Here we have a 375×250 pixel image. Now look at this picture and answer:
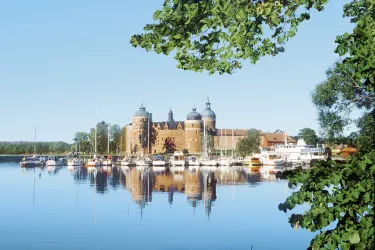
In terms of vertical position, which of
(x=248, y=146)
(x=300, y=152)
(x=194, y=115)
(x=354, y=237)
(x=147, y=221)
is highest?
(x=194, y=115)

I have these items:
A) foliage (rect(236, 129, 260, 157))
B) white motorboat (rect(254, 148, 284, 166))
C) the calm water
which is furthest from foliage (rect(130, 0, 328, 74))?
foliage (rect(236, 129, 260, 157))

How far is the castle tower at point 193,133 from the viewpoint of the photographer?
19362 cm

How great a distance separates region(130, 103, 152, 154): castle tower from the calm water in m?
132

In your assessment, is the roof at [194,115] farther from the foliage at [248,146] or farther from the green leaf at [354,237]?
the green leaf at [354,237]

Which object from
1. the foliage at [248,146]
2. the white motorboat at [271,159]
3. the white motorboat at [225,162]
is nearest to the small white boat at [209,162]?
the white motorboat at [225,162]

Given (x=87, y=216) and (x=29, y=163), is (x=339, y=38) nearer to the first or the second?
(x=87, y=216)

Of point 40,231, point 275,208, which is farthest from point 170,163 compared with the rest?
point 40,231

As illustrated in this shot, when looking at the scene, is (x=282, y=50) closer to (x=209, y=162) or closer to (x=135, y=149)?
(x=209, y=162)

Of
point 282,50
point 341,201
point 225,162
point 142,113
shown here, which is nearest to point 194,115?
point 142,113

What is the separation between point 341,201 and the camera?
7.14 meters

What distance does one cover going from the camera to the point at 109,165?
409 feet

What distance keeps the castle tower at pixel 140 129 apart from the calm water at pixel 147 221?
132049mm

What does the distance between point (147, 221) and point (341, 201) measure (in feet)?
86.4

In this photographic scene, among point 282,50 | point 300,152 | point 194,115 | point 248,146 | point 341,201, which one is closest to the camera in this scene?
point 341,201
